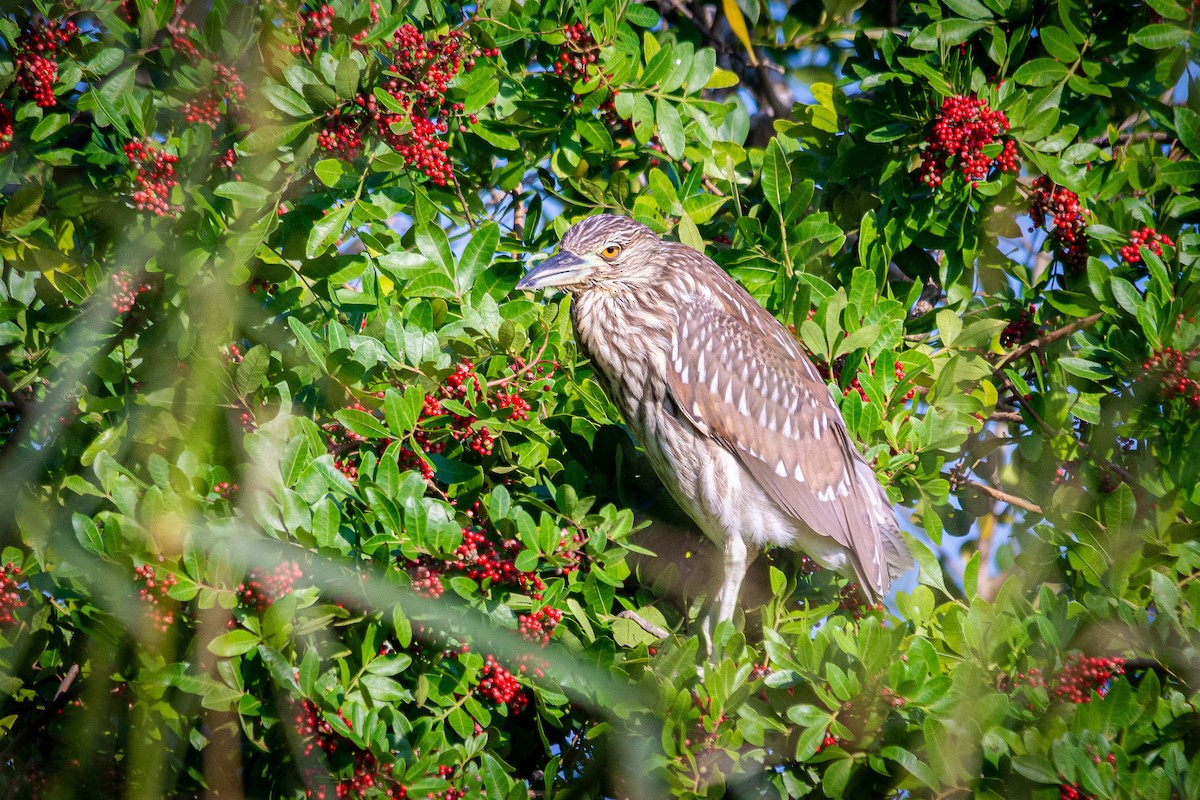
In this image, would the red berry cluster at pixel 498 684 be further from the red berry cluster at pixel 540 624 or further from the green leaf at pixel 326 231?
the green leaf at pixel 326 231

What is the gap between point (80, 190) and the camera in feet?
9.68

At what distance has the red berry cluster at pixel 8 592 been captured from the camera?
8.66ft

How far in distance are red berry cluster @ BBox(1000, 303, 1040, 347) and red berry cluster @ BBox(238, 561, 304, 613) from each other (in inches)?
103

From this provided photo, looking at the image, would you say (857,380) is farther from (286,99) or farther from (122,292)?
(122,292)

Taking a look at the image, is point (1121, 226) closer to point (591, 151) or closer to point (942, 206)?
point (942, 206)

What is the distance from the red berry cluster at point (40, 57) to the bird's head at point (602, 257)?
62.0 inches

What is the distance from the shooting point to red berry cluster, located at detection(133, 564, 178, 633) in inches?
91.7

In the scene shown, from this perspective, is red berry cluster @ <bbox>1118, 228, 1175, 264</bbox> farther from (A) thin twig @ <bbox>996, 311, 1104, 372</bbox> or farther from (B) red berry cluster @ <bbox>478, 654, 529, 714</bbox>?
(B) red berry cluster @ <bbox>478, 654, 529, 714</bbox>

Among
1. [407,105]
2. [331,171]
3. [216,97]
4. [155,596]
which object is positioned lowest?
[155,596]

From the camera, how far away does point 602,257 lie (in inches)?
138

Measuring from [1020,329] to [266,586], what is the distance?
2.74 m

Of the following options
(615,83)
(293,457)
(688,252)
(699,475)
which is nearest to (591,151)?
(615,83)

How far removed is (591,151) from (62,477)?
6.84 feet

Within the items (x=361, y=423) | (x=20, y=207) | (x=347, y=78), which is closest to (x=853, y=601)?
(x=361, y=423)
